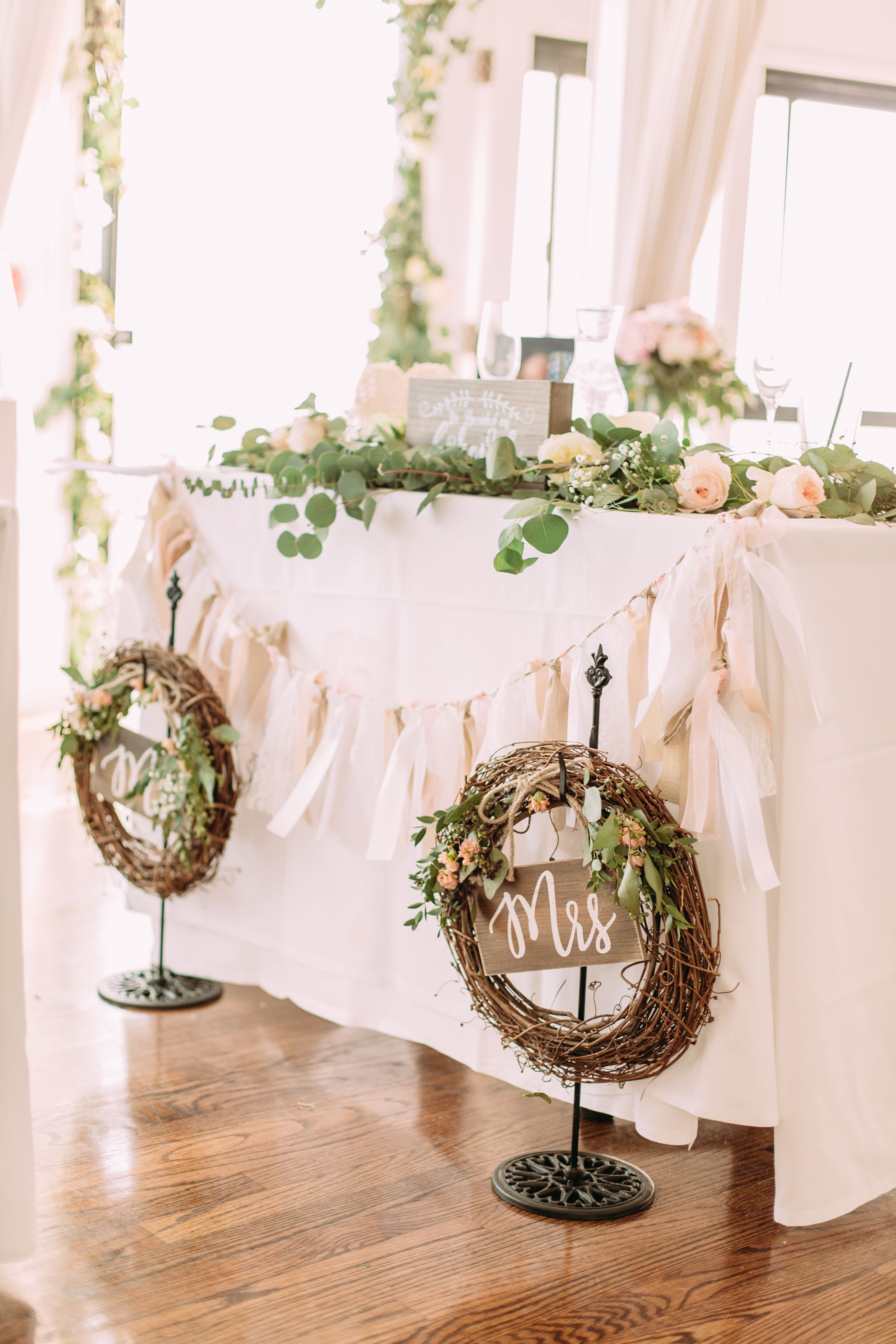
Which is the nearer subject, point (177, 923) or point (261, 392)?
point (177, 923)

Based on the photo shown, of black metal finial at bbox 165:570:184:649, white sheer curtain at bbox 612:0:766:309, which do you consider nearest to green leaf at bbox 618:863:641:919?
black metal finial at bbox 165:570:184:649

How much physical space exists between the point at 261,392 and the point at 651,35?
1696 mm

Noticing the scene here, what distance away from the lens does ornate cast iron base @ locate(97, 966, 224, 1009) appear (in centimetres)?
237

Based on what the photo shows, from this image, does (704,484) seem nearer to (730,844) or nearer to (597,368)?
(730,844)

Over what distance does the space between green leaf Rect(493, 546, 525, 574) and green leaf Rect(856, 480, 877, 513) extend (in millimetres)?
472

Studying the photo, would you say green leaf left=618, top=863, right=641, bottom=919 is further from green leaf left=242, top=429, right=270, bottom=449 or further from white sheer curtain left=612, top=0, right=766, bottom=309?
white sheer curtain left=612, top=0, right=766, bottom=309

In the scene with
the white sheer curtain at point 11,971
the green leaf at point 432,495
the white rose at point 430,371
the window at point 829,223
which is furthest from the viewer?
the window at point 829,223

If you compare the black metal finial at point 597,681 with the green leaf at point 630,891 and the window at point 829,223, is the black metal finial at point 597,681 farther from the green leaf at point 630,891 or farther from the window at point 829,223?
the window at point 829,223

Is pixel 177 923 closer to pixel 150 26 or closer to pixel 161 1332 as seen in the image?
pixel 161 1332

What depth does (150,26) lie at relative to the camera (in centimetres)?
445

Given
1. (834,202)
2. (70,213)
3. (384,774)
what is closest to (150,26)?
(70,213)

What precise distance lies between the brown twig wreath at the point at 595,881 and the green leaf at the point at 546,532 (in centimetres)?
28

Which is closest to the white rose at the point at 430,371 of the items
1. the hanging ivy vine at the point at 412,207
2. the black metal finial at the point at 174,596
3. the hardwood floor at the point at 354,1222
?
the black metal finial at the point at 174,596

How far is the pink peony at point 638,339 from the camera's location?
352 cm
